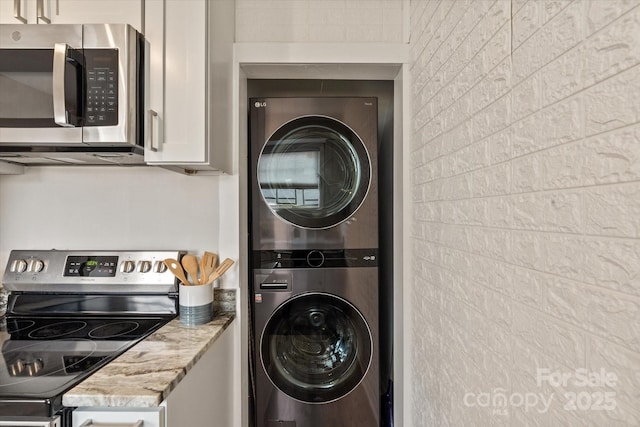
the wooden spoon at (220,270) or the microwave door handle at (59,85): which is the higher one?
the microwave door handle at (59,85)

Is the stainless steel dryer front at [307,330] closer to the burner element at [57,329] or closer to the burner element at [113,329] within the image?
the burner element at [113,329]

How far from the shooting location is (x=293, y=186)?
5.88ft

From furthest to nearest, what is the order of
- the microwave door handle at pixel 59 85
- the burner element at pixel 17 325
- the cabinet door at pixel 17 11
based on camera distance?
1. the burner element at pixel 17 325
2. the cabinet door at pixel 17 11
3. the microwave door handle at pixel 59 85

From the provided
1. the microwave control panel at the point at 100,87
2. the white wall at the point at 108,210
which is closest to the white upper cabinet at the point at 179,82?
the microwave control panel at the point at 100,87

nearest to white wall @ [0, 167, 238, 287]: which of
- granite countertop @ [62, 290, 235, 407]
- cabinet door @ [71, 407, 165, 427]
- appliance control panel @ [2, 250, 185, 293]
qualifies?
appliance control panel @ [2, 250, 185, 293]

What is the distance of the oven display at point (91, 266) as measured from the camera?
157cm

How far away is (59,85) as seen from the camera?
1.13 meters

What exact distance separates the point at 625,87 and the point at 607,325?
0.33 metres

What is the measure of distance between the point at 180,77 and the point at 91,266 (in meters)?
0.93

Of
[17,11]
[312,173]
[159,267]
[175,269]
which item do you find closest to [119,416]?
[175,269]

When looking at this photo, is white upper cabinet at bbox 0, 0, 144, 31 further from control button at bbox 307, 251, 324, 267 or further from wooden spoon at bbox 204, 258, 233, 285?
control button at bbox 307, 251, 324, 267

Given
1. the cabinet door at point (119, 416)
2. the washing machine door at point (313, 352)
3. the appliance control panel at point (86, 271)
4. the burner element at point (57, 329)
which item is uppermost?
the appliance control panel at point (86, 271)

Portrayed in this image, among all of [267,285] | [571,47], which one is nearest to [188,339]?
[267,285]

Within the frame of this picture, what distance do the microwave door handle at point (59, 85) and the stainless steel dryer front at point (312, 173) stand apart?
0.79m
